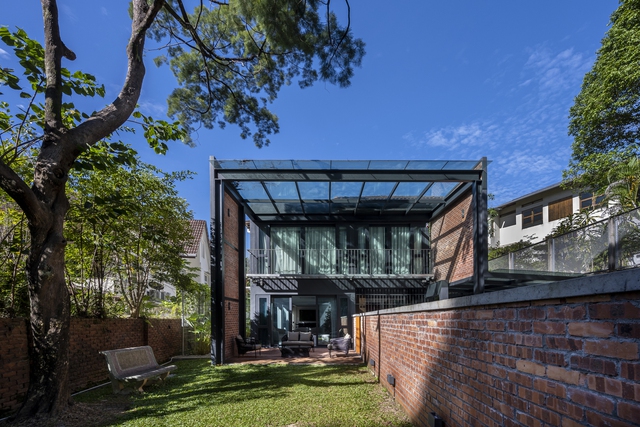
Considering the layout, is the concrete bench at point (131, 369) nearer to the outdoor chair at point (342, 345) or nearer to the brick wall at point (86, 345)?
the brick wall at point (86, 345)

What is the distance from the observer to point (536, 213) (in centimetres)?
2306

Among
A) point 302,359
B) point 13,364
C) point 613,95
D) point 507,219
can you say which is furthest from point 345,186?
point 507,219

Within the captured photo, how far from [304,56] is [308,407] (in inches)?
255

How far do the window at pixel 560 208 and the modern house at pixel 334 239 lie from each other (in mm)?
12506

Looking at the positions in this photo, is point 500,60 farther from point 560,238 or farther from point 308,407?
point 308,407

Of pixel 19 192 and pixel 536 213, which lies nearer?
pixel 19 192

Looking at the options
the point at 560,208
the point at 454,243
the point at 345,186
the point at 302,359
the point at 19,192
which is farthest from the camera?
the point at 560,208

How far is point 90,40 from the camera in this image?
677cm

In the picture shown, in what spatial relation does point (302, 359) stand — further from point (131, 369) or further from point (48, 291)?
point (48, 291)

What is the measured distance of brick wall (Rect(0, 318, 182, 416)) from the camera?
15.3 ft

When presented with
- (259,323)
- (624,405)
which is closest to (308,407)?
(624,405)

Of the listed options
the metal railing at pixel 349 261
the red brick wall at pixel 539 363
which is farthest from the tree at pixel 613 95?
the red brick wall at pixel 539 363

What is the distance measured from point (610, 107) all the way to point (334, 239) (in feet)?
39.7

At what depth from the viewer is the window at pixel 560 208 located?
20475 millimetres
